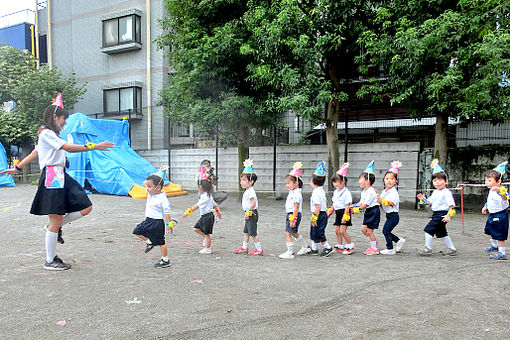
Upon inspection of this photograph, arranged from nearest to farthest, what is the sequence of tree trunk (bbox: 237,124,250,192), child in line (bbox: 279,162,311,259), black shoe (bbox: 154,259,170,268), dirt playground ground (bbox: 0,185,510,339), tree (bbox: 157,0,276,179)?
dirt playground ground (bbox: 0,185,510,339) < black shoe (bbox: 154,259,170,268) < child in line (bbox: 279,162,311,259) < tree (bbox: 157,0,276,179) < tree trunk (bbox: 237,124,250,192)

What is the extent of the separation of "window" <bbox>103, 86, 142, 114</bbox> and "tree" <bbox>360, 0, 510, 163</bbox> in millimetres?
Result: 13585

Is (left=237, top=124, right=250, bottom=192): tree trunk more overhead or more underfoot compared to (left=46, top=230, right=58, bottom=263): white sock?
more overhead

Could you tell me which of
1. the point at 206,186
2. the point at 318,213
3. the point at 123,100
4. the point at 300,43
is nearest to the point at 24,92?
the point at 123,100

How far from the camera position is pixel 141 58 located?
19.7m

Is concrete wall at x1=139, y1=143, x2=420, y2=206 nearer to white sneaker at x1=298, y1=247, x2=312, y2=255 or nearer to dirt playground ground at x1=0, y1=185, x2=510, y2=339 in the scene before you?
dirt playground ground at x1=0, y1=185, x2=510, y2=339

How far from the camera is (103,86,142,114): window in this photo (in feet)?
64.4

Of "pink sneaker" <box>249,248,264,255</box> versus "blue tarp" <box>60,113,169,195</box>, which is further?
"blue tarp" <box>60,113,169,195</box>

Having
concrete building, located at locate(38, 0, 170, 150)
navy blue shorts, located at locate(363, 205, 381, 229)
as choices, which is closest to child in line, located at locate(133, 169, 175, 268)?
navy blue shorts, located at locate(363, 205, 381, 229)

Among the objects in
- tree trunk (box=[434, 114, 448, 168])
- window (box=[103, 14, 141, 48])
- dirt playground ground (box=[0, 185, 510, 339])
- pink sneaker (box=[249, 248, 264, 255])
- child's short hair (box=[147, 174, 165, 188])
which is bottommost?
pink sneaker (box=[249, 248, 264, 255])

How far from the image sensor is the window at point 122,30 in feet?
63.1

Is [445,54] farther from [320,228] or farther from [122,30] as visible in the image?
[122,30]

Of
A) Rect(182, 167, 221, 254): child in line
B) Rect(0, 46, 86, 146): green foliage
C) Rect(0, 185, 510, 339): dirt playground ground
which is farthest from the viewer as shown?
Rect(0, 46, 86, 146): green foliage

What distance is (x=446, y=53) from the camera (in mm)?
8688

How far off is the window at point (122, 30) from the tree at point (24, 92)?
3113 mm
